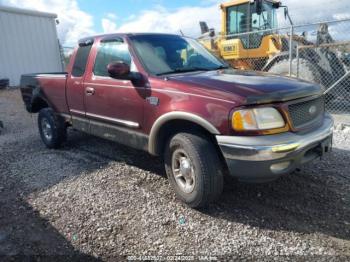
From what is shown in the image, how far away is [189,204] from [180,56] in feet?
6.33

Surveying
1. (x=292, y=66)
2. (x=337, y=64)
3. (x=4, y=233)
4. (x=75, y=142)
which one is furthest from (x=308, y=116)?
(x=337, y=64)

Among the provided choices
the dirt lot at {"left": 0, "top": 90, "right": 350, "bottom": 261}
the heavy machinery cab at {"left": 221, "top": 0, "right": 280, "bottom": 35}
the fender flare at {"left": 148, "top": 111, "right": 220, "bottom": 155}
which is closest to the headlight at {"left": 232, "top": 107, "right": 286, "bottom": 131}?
the fender flare at {"left": 148, "top": 111, "right": 220, "bottom": 155}

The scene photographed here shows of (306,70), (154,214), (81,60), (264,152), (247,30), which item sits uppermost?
(247,30)

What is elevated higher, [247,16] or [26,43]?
[247,16]

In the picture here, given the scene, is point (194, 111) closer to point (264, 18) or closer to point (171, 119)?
point (171, 119)

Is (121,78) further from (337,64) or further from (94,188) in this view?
(337,64)

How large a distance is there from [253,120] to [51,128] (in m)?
3.96

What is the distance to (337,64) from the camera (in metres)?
8.73

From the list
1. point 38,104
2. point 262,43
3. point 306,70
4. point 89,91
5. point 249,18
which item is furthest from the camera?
point 249,18

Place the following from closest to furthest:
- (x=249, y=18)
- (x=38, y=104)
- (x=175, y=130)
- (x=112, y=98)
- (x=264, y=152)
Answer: (x=264, y=152) → (x=175, y=130) → (x=112, y=98) → (x=38, y=104) → (x=249, y=18)

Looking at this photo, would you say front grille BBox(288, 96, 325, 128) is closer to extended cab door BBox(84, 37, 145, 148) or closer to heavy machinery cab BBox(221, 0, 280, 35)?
extended cab door BBox(84, 37, 145, 148)

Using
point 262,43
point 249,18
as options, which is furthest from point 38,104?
point 249,18

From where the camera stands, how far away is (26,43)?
14.4 metres

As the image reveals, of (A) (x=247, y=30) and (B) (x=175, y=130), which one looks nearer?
(B) (x=175, y=130)
